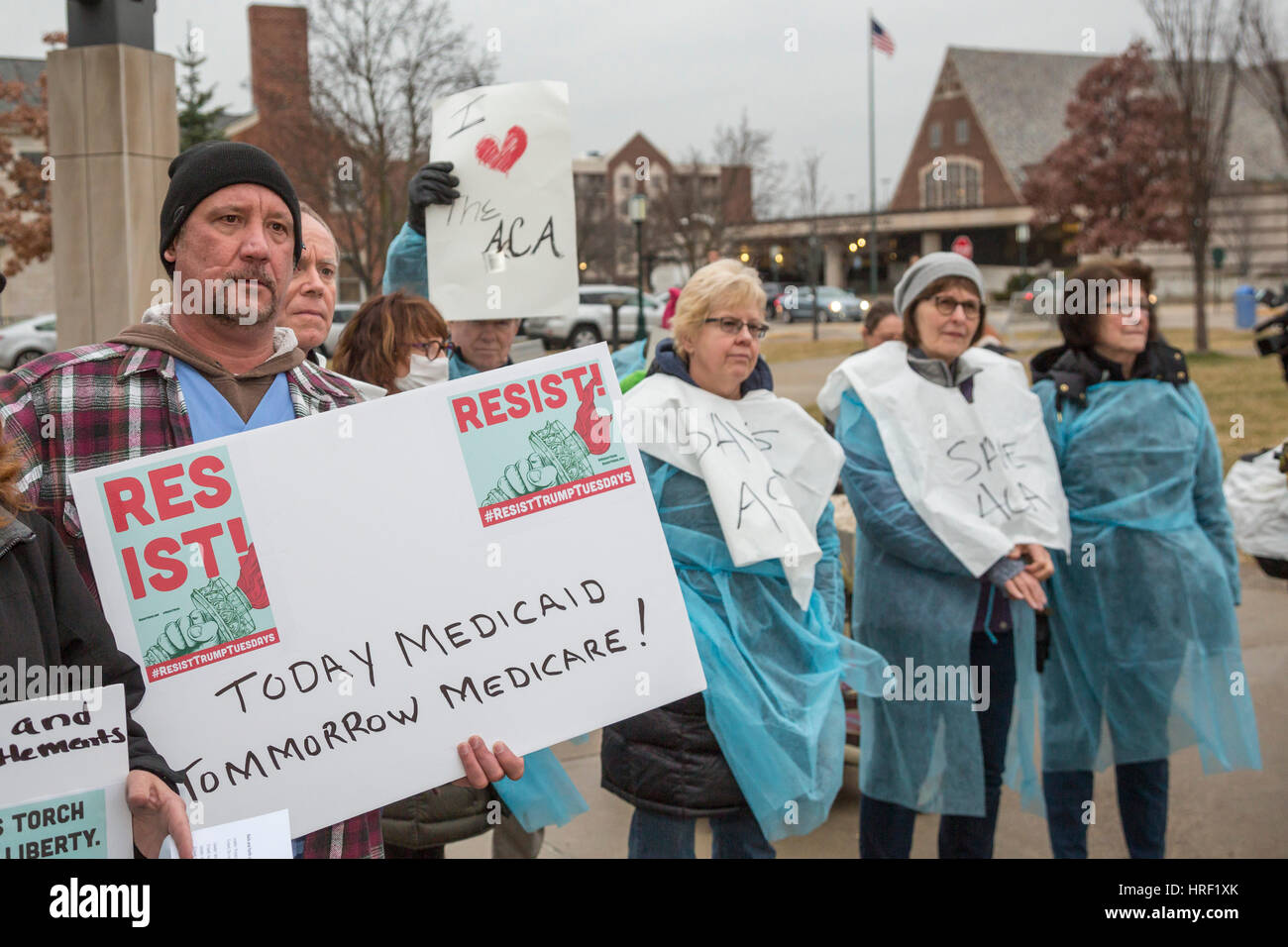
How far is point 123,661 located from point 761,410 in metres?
1.96

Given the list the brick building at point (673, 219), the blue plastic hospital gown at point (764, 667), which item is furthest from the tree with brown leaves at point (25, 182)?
the blue plastic hospital gown at point (764, 667)

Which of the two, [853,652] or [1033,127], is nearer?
[853,652]

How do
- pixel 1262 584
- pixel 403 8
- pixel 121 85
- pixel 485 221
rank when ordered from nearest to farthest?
1. pixel 485 221
2. pixel 121 85
3. pixel 1262 584
4. pixel 403 8

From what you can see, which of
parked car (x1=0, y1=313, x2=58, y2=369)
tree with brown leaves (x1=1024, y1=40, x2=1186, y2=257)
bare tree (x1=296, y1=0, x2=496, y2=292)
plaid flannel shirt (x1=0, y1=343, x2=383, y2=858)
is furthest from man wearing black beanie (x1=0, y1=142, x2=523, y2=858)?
tree with brown leaves (x1=1024, y1=40, x2=1186, y2=257)

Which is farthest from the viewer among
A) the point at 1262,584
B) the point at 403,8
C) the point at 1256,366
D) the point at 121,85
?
the point at 1256,366

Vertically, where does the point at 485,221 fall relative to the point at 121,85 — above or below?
below

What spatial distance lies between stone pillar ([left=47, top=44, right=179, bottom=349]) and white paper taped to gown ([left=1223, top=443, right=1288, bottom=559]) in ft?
16.4

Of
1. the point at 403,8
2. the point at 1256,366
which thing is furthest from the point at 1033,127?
the point at 403,8

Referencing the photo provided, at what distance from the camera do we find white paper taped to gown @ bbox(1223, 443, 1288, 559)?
14.9 ft

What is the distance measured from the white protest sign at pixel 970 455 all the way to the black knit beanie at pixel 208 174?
2.21 metres

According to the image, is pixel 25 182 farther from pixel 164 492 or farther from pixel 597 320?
pixel 164 492

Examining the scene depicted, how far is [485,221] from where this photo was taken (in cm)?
318

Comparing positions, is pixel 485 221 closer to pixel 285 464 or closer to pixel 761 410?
pixel 761 410

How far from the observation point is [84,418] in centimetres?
197
